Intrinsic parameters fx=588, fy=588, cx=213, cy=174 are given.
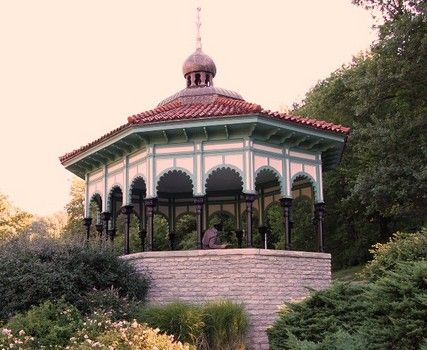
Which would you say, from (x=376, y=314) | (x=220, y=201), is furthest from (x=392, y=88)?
(x=376, y=314)

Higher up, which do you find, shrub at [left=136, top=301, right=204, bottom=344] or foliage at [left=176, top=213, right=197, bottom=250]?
foliage at [left=176, top=213, right=197, bottom=250]

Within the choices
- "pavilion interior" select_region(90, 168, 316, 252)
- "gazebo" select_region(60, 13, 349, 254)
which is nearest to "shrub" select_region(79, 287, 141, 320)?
"gazebo" select_region(60, 13, 349, 254)

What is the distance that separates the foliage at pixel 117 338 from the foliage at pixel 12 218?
27692mm

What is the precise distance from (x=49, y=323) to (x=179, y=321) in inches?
102

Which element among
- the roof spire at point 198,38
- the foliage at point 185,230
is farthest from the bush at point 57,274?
the foliage at point 185,230

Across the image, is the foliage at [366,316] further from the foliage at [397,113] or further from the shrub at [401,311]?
the foliage at [397,113]

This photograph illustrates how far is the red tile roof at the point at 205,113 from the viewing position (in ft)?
47.9

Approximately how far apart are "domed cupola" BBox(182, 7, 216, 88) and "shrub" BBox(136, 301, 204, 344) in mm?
8547

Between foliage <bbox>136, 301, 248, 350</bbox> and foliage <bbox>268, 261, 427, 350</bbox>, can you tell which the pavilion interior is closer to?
foliage <bbox>136, 301, 248, 350</bbox>

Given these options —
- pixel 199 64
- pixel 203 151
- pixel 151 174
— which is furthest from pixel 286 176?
pixel 199 64

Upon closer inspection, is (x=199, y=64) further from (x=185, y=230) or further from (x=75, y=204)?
(x=75, y=204)

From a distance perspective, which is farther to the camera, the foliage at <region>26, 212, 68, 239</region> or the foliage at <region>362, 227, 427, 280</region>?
the foliage at <region>26, 212, 68, 239</region>

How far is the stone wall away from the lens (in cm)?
1402

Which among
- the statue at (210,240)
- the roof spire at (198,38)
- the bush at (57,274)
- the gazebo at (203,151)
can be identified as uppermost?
the roof spire at (198,38)
